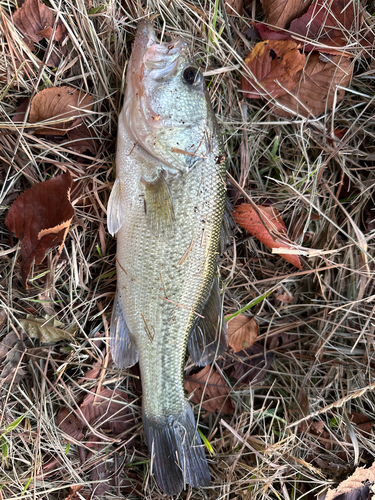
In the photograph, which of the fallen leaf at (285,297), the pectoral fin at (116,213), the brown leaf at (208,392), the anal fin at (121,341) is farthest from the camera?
the fallen leaf at (285,297)

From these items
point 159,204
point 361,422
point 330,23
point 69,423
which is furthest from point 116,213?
point 361,422

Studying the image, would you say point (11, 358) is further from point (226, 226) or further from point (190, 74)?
point (190, 74)

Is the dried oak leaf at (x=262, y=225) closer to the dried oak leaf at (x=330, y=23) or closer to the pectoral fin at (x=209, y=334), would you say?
the pectoral fin at (x=209, y=334)

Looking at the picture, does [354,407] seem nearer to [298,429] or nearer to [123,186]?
[298,429]

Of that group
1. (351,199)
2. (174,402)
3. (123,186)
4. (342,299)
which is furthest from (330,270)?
(123,186)

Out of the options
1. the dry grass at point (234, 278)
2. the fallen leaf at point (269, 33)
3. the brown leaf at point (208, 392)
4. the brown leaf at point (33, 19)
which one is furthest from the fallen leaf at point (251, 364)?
the brown leaf at point (33, 19)

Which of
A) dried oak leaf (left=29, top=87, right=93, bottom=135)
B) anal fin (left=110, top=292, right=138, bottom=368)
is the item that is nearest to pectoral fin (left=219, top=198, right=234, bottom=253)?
anal fin (left=110, top=292, right=138, bottom=368)
